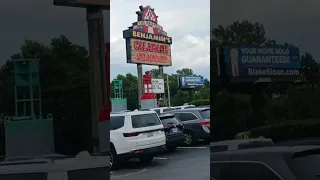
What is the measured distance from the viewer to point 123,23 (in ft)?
8.39

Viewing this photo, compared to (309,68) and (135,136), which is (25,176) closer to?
(135,136)

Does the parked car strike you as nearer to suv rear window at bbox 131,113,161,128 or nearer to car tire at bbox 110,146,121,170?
suv rear window at bbox 131,113,161,128

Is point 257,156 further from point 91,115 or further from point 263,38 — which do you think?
point 91,115

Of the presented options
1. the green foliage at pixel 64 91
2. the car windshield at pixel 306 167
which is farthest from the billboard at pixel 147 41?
the car windshield at pixel 306 167

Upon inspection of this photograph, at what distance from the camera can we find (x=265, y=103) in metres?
2.74

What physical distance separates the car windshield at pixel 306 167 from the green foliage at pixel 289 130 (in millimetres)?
149

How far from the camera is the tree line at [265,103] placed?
8.87 feet

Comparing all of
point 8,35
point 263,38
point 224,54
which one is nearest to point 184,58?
point 224,54

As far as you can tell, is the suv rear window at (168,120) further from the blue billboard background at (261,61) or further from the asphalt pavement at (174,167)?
the blue billboard background at (261,61)

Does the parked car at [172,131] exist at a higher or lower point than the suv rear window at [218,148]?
higher

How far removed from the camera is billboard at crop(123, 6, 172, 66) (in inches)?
97.0

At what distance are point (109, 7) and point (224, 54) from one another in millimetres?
785

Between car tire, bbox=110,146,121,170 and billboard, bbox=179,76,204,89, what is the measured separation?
2.00 ft

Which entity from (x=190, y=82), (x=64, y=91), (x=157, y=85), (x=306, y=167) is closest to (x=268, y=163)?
(x=306, y=167)
